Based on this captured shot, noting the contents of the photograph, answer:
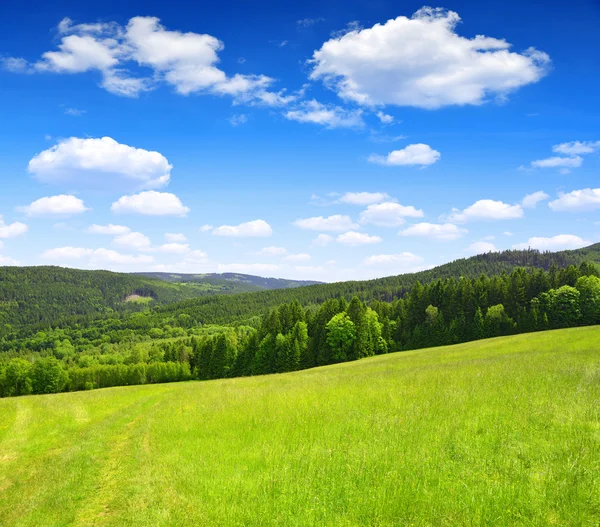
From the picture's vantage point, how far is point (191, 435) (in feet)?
47.5

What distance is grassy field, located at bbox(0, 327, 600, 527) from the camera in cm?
705

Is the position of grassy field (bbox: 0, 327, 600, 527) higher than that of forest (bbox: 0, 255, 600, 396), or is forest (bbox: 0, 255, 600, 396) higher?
grassy field (bbox: 0, 327, 600, 527)

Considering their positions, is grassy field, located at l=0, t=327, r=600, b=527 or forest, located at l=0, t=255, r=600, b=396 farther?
forest, located at l=0, t=255, r=600, b=396

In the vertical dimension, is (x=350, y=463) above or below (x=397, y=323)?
above

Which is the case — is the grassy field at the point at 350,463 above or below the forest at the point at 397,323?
above

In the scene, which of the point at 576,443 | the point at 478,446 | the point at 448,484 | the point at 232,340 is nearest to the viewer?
the point at 448,484

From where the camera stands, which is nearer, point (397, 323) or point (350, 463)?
point (350, 463)

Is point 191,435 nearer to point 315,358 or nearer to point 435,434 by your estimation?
point 435,434

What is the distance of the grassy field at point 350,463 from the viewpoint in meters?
7.05

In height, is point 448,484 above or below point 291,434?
above

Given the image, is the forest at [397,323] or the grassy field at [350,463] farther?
the forest at [397,323]

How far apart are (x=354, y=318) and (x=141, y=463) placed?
2598 inches

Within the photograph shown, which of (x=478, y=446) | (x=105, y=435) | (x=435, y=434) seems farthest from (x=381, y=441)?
(x=105, y=435)

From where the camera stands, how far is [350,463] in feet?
30.7
